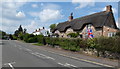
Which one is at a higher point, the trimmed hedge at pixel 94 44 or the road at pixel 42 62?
the trimmed hedge at pixel 94 44

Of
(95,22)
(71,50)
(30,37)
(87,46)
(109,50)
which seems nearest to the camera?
(109,50)

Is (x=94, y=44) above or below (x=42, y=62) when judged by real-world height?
above

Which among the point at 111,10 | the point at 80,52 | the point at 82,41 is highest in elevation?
the point at 111,10

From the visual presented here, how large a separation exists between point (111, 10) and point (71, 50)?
19277 mm

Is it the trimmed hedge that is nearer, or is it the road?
the road

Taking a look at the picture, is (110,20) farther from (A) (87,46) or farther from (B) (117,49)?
(B) (117,49)

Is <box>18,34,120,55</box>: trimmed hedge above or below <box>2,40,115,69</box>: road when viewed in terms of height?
above

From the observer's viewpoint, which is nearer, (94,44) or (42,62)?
(42,62)

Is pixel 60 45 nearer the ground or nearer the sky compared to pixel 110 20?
nearer the ground

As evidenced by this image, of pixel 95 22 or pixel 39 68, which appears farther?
pixel 95 22

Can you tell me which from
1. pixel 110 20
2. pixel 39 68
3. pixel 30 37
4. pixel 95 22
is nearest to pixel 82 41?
pixel 39 68

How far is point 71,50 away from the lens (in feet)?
54.1

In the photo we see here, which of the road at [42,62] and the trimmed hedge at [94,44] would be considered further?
the trimmed hedge at [94,44]

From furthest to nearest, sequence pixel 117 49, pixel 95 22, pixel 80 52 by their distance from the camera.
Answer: pixel 95 22
pixel 80 52
pixel 117 49
